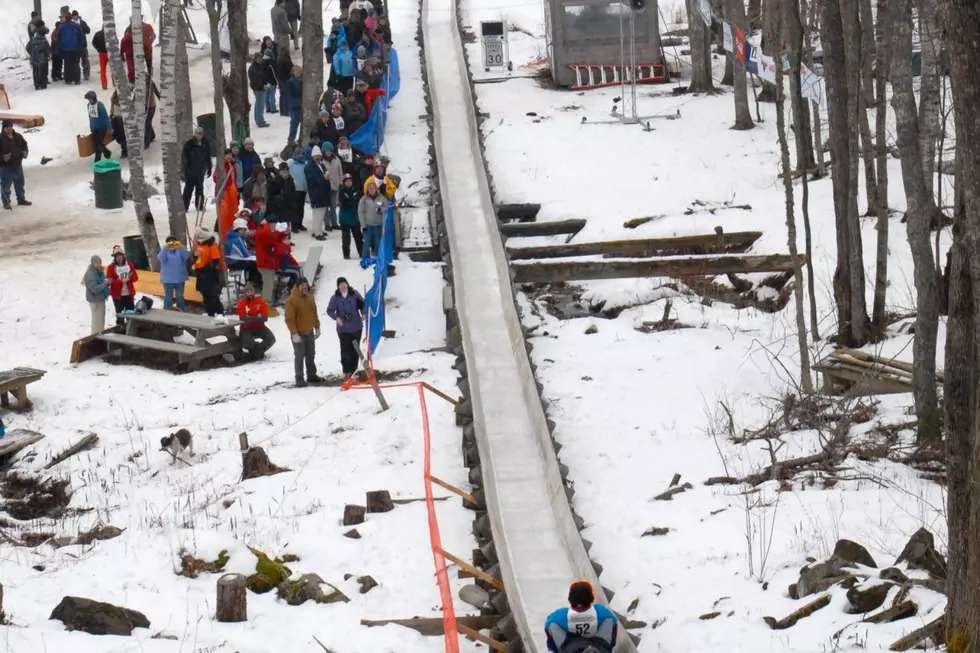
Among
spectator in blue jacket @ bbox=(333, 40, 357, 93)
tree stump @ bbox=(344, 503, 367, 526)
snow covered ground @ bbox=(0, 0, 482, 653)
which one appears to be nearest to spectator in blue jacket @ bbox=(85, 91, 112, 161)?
snow covered ground @ bbox=(0, 0, 482, 653)

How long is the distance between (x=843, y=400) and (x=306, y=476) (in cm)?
504

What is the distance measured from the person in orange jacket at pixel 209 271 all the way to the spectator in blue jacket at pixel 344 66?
7.68 meters

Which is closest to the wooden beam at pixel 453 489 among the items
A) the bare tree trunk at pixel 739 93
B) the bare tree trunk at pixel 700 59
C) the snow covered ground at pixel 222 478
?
the snow covered ground at pixel 222 478

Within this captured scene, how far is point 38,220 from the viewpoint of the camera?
2355cm

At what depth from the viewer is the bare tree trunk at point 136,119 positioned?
20.1 m

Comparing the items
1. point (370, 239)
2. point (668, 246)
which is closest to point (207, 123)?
point (370, 239)

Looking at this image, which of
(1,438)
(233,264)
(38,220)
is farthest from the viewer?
(38,220)

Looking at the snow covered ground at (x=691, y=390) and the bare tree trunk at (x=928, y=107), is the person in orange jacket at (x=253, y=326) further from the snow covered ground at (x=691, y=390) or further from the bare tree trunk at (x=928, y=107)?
the bare tree trunk at (x=928, y=107)

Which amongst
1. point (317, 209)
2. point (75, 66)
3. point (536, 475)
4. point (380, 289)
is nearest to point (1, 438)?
point (380, 289)

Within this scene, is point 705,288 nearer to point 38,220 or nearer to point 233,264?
point 233,264

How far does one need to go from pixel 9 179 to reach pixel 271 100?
6857 mm

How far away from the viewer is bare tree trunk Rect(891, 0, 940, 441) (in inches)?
451

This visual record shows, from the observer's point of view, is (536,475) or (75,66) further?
(75,66)

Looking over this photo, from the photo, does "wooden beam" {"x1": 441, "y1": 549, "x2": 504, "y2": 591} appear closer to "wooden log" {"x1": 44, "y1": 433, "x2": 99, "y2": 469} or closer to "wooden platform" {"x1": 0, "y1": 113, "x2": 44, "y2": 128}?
"wooden log" {"x1": 44, "y1": 433, "x2": 99, "y2": 469}
